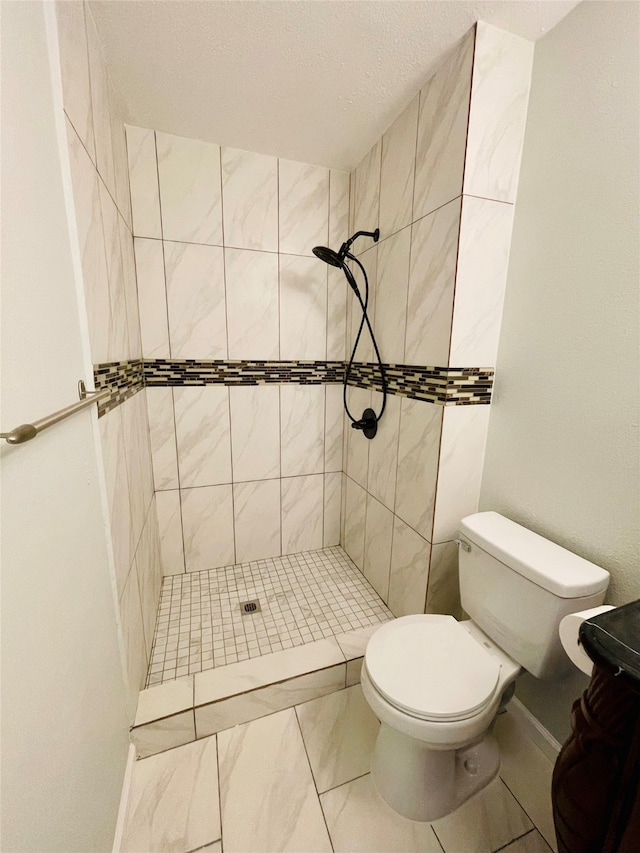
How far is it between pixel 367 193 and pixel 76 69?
3.69ft

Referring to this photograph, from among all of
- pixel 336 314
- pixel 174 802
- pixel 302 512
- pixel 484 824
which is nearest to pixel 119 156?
pixel 336 314

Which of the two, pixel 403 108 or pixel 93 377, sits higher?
pixel 403 108

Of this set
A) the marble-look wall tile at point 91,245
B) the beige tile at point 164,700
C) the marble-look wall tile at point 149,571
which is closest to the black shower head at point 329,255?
the marble-look wall tile at point 91,245

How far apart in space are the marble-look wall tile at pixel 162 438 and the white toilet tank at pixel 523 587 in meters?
1.36

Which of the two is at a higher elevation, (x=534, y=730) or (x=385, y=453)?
(x=385, y=453)

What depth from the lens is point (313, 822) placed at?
3.07ft

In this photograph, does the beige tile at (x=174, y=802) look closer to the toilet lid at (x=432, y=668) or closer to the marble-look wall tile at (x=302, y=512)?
the toilet lid at (x=432, y=668)

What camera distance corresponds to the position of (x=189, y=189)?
1497mm

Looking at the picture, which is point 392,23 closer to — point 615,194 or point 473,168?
point 473,168

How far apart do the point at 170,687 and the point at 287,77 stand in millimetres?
2122

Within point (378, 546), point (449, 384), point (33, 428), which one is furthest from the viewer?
point (378, 546)

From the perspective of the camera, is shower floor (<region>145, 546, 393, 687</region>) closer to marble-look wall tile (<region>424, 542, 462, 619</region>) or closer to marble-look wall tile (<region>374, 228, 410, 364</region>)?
marble-look wall tile (<region>424, 542, 462, 619</region>)

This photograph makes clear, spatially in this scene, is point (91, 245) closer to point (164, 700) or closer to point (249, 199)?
point (249, 199)

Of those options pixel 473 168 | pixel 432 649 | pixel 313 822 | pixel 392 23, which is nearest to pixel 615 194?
pixel 473 168
